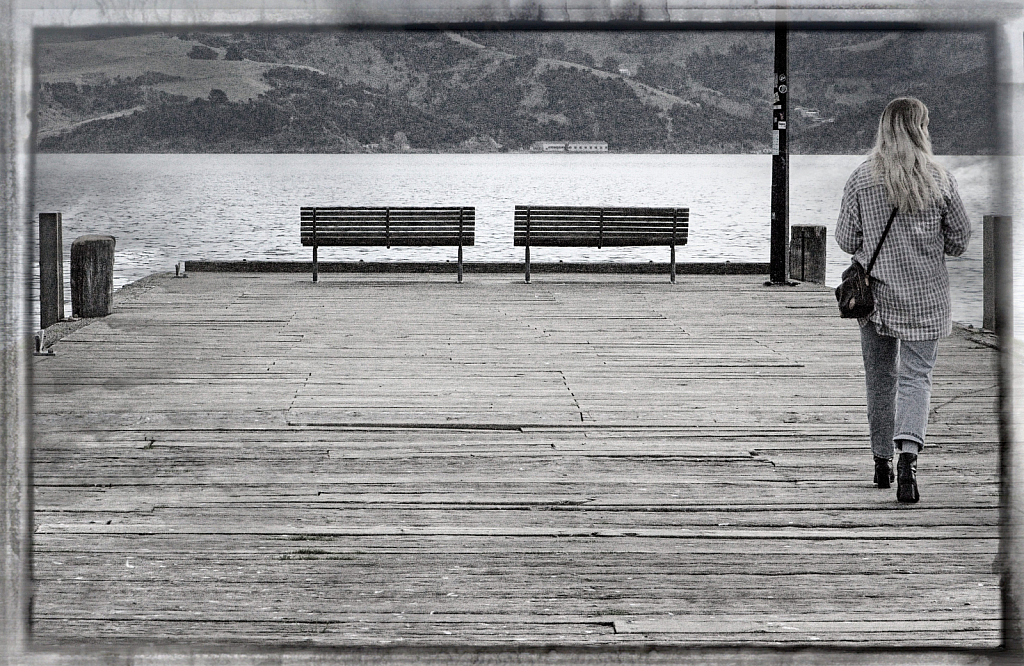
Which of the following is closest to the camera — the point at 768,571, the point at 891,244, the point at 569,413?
the point at 768,571

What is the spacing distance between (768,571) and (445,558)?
3.36 ft

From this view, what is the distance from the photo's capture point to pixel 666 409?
6754 mm

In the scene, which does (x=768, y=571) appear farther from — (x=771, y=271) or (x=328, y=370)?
(x=771, y=271)

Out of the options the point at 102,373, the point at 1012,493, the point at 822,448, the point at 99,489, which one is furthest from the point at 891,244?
the point at 102,373

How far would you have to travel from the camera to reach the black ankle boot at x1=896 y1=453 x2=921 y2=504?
4.82 m

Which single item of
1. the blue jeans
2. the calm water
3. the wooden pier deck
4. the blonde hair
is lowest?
the wooden pier deck

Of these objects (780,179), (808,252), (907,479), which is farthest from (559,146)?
(907,479)

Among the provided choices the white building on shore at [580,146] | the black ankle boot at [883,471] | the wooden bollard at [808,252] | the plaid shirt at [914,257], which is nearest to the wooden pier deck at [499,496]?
the black ankle boot at [883,471]

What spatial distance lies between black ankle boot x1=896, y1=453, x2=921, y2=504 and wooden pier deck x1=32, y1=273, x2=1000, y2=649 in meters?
0.06

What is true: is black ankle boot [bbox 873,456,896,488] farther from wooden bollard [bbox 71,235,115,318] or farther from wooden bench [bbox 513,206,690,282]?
wooden bench [bbox 513,206,690,282]

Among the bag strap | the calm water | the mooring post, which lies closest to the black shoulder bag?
the bag strap

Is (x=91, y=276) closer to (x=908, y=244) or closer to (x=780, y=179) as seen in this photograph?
(x=780, y=179)

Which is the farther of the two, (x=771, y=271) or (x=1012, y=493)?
(x=771, y=271)

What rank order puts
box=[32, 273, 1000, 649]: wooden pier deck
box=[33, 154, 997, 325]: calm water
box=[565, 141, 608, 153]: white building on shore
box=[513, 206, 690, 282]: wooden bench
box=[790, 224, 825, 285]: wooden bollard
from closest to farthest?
box=[32, 273, 1000, 649]: wooden pier deck < box=[513, 206, 690, 282]: wooden bench < box=[790, 224, 825, 285]: wooden bollard < box=[33, 154, 997, 325]: calm water < box=[565, 141, 608, 153]: white building on shore
